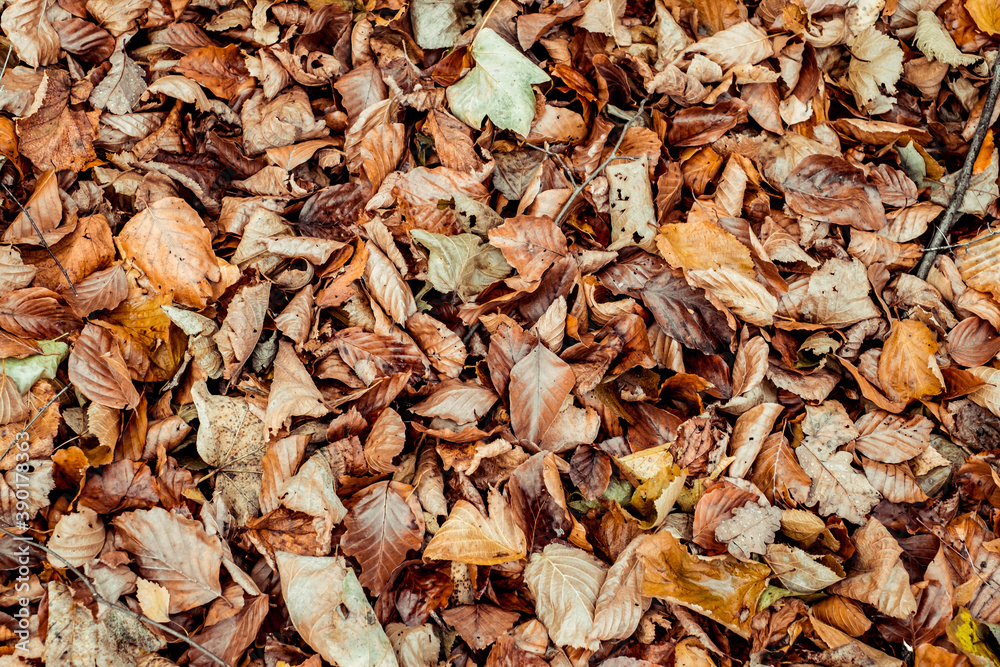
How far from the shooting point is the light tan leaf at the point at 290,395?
1.83 m

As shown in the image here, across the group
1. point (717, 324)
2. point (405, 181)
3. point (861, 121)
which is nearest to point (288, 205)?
point (405, 181)

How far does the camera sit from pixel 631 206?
2.11 m

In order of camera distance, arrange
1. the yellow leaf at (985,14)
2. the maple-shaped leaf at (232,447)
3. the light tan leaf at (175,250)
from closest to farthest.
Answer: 1. the maple-shaped leaf at (232,447)
2. the light tan leaf at (175,250)
3. the yellow leaf at (985,14)

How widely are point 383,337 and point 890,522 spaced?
177 cm

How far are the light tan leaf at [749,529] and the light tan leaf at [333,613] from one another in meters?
1.06

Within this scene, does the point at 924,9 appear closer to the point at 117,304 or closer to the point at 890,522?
the point at 890,522

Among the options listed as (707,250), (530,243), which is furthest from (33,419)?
(707,250)

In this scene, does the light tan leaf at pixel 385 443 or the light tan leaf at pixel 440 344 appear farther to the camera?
the light tan leaf at pixel 440 344

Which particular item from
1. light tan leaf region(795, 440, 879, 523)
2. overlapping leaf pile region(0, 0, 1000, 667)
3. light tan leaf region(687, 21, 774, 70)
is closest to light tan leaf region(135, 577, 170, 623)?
overlapping leaf pile region(0, 0, 1000, 667)

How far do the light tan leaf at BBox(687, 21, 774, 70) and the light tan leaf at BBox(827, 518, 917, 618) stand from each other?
171 centimetres

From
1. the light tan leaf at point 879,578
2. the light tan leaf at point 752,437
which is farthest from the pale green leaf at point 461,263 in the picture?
the light tan leaf at point 879,578

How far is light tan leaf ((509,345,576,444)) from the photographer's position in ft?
6.19

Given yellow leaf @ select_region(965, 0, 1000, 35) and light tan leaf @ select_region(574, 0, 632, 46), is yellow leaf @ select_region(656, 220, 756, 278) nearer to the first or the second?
light tan leaf @ select_region(574, 0, 632, 46)

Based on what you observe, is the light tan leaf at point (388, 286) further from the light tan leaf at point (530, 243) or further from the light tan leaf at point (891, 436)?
the light tan leaf at point (891, 436)
